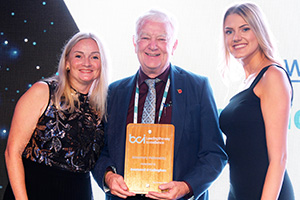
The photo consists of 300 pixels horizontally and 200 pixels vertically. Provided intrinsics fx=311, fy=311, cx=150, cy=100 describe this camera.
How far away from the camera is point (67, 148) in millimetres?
2102

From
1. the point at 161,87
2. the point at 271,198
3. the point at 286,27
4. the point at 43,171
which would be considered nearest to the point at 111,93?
the point at 161,87

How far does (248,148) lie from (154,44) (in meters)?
0.99

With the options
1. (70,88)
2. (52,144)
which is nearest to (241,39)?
(70,88)

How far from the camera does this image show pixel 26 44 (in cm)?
313

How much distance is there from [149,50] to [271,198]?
1286mm

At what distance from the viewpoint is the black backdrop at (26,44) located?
3119mm

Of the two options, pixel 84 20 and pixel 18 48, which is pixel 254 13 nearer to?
pixel 84 20

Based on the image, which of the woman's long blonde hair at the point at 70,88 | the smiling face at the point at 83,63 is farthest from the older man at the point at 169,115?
the smiling face at the point at 83,63

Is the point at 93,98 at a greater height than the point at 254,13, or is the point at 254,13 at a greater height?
the point at 254,13

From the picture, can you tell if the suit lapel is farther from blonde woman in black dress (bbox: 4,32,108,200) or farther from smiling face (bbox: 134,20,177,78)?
blonde woman in black dress (bbox: 4,32,108,200)

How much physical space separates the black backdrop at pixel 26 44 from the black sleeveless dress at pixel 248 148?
1877 mm

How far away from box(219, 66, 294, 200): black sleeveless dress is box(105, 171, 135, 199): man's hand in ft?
2.41

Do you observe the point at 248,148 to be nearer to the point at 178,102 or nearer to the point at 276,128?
the point at 276,128

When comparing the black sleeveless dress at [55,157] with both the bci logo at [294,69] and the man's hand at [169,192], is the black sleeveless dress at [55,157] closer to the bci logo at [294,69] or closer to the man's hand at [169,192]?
the man's hand at [169,192]
